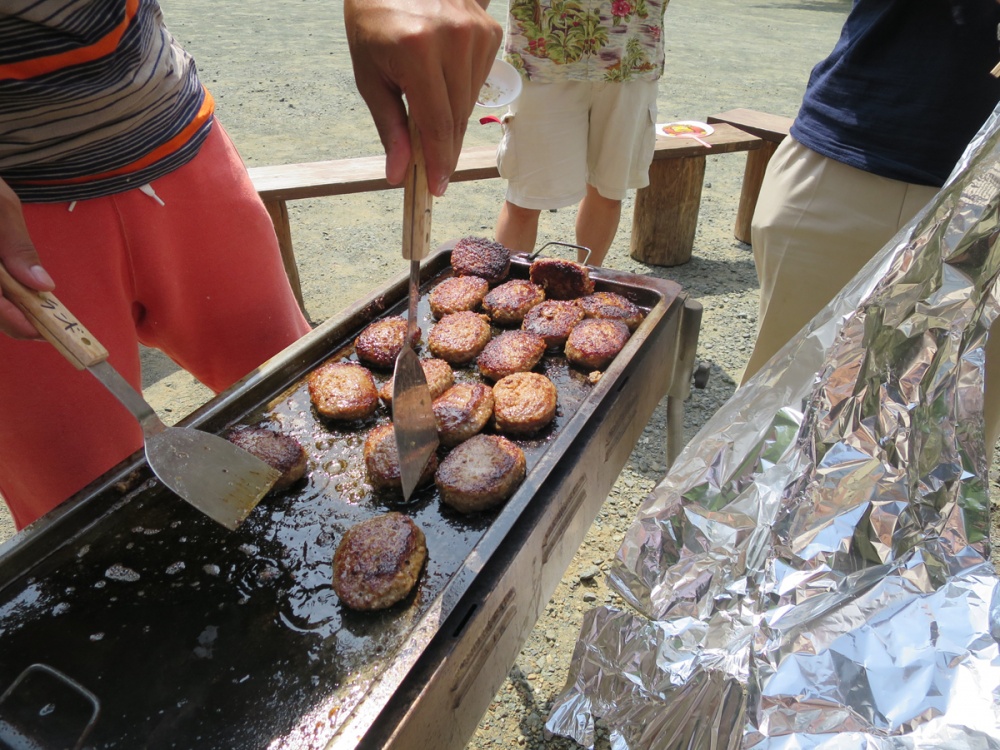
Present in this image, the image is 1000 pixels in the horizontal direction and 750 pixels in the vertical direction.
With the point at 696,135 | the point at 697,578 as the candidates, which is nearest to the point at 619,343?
the point at 697,578

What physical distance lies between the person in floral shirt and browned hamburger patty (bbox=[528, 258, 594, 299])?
164 centimetres

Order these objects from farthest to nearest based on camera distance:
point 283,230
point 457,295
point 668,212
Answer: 1. point 668,212
2. point 283,230
3. point 457,295

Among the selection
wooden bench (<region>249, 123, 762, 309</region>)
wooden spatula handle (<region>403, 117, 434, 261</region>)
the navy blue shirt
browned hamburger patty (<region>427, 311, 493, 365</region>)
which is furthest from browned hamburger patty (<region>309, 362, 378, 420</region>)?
wooden bench (<region>249, 123, 762, 309</region>)

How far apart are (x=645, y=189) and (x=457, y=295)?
3662 millimetres

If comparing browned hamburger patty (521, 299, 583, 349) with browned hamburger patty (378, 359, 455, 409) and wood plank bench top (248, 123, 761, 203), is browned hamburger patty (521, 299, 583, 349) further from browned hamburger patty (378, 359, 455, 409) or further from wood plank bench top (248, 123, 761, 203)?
wood plank bench top (248, 123, 761, 203)

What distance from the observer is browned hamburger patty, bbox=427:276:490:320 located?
8.33 feet

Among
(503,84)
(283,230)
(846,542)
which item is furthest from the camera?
(283,230)

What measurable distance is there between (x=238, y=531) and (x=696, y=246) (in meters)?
5.51

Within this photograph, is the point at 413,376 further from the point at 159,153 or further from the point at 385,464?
the point at 159,153

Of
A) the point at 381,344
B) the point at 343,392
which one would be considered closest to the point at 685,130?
the point at 381,344

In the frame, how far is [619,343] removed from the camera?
89.0 inches

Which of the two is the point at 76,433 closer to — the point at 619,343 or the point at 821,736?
the point at 619,343

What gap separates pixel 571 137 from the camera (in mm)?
4137

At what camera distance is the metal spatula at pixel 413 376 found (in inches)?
56.7
